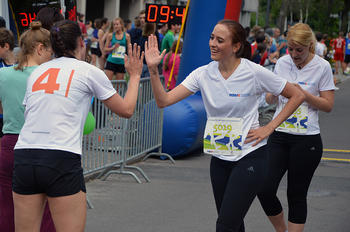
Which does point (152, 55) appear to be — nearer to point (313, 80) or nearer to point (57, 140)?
point (57, 140)

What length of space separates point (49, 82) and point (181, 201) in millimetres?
3719

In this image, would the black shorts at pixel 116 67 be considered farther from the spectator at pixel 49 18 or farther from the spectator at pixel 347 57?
the spectator at pixel 347 57

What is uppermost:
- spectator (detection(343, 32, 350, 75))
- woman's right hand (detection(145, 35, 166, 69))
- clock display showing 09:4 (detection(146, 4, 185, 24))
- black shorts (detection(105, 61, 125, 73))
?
woman's right hand (detection(145, 35, 166, 69))

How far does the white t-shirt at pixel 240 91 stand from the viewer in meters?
4.08

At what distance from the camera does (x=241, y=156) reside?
407 cm

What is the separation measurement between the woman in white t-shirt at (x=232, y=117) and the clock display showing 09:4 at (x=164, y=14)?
31.7 feet

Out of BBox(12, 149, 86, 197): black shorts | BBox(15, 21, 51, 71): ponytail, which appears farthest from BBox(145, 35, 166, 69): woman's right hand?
BBox(12, 149, 86, 197): black shorts

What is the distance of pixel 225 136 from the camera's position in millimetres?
4090

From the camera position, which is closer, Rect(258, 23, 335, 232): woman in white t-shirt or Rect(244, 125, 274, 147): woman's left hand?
Rect(244, 125, 274, 147): woman's left hand

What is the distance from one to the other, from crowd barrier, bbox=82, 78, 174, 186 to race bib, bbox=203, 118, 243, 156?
2.99 meters

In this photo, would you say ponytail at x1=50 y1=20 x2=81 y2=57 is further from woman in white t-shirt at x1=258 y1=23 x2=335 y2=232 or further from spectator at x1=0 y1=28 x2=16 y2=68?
woman in white t-shirt at x1=258 y1=23 x2=335 y2=232

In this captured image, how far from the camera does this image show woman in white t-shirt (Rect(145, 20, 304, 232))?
13.2 ft

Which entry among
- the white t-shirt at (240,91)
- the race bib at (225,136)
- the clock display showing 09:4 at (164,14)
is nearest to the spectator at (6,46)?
the white t-shirt at (240,91)

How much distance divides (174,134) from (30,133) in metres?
5.84
